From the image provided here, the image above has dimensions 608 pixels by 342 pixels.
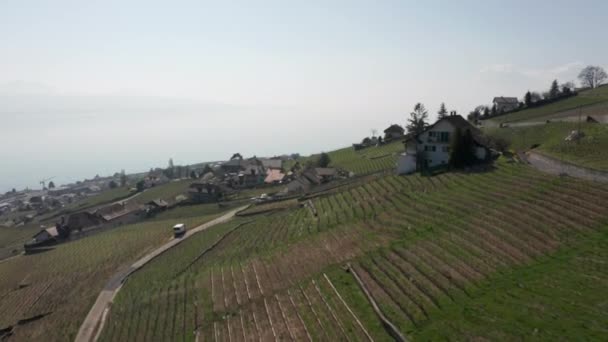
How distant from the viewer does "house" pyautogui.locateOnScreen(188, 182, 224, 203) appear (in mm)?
77912

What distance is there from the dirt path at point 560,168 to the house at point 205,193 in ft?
192

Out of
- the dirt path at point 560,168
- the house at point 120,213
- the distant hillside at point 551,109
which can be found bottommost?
the house at point 120,213

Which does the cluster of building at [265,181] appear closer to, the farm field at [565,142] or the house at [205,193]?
the house at [205,193]

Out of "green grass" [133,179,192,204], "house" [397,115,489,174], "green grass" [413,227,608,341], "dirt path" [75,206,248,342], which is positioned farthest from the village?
"green grass" [413,227,608,341]

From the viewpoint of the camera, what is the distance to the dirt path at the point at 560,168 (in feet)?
86.5

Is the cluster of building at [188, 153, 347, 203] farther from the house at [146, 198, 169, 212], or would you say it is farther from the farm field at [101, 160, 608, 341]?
the farm field at [101, 160, 608, 341]

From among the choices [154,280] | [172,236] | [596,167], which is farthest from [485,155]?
[172,236]

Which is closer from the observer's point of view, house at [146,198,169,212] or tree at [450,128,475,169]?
tree at [450,128,475,169]

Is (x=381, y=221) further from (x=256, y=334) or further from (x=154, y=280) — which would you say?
(x=154, y=280)

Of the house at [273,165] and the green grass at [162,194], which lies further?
the house at [273,165]

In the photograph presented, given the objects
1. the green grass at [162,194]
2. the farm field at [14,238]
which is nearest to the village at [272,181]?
the green grass at [162,194]

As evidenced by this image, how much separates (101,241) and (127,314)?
33056mm

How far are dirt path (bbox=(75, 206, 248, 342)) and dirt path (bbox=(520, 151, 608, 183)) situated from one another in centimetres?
3844

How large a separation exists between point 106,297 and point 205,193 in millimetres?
46275
